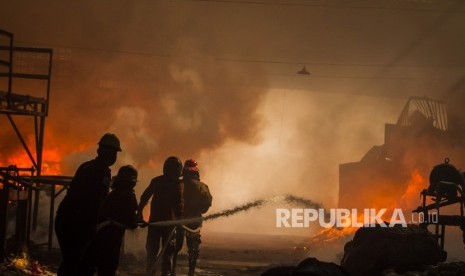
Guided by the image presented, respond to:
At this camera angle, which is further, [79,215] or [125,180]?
[125,180]

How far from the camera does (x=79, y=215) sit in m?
7.32

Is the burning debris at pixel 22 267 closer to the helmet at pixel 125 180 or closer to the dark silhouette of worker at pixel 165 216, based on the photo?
the dark silhouette of worker at pixel 165 216

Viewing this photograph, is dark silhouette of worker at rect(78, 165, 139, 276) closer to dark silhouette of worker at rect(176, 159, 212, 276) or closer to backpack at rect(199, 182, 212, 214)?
dark silhouette of worker at rect(176, 159, 212, 276)

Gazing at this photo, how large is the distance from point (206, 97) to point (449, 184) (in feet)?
108

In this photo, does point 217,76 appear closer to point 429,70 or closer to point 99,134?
point 99,134

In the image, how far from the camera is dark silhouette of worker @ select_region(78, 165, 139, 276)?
7648mm

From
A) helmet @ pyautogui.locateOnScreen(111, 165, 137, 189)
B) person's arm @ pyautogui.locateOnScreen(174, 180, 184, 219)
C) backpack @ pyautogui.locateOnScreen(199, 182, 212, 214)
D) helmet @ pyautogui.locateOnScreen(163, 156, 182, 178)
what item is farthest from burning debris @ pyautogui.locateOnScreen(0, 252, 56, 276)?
helmet @ pyautogui.locateOnScreen(111, 165, 137, 189)

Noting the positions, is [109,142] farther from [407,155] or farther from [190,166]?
[407,155]

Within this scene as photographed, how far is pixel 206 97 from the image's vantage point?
47.2 m

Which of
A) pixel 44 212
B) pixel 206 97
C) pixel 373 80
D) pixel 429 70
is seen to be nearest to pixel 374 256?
pixel 44 212

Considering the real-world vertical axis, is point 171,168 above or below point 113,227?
above

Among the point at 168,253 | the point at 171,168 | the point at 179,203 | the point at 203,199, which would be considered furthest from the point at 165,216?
the point at 203,199

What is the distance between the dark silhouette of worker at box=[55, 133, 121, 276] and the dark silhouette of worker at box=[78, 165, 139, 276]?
0.18m

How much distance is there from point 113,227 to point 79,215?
71cm
